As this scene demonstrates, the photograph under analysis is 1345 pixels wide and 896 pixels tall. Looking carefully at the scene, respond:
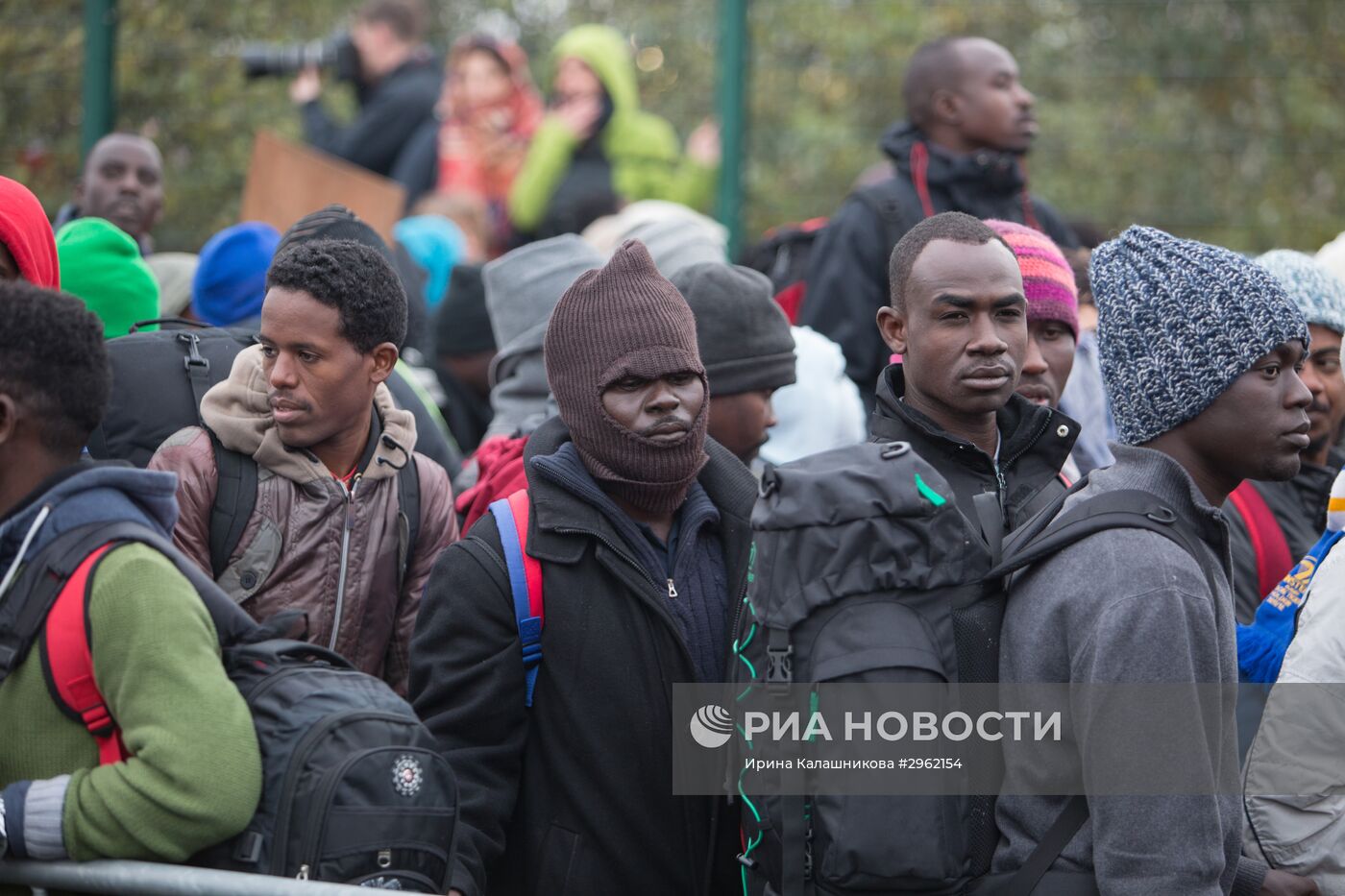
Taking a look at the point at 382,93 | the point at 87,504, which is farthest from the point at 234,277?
the point at 382,93

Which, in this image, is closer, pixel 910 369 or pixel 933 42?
pixel 910 369

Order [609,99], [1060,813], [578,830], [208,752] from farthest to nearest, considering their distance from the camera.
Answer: [609,99] < [578,830] < [1060,813] < [208,752]

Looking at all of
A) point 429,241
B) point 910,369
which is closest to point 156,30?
point 429,241

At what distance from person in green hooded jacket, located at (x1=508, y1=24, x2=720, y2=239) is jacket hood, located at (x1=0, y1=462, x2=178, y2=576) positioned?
6.05 meters

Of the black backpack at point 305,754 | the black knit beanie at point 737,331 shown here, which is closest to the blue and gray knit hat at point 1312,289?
the black knit beanie at point 737,331

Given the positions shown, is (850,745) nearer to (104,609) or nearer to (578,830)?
(578,830)

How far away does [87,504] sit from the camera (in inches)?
107

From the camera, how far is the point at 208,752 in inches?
101

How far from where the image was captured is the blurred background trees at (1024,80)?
752 cm

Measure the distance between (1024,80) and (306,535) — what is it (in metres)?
5.33

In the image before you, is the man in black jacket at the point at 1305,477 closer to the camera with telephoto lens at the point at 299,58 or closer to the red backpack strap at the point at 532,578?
the red backpack strap at the point at 532,578

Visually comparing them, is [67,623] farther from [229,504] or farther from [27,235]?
[27,235]

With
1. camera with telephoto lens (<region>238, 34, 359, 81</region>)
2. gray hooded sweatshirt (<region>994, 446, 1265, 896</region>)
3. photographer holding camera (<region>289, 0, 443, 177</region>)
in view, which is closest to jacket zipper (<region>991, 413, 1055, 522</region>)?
gray hooded sweatshirt (<region>994, 446, 1265, 896</region>)

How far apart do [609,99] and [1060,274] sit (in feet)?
16.3
